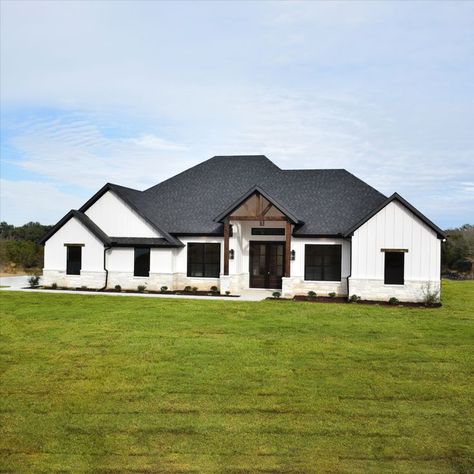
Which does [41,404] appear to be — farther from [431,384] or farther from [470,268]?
[470,268]

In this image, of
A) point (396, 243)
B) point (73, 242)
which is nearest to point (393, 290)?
point (396, 243)

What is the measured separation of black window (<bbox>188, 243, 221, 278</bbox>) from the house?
6cm

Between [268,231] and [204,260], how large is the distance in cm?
391

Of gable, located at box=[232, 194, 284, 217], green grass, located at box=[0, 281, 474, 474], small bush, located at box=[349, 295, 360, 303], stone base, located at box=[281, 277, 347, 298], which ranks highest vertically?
gable, located at box=[232, 194, 284, 217]

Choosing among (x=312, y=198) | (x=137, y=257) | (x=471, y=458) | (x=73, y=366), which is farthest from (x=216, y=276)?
(x=471, y=458)

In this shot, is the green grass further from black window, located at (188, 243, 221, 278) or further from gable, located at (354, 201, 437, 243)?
black window, located at (188, 243, 221, 278)

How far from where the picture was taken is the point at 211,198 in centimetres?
3222

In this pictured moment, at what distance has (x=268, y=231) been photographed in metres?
30.0

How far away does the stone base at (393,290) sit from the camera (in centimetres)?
2548

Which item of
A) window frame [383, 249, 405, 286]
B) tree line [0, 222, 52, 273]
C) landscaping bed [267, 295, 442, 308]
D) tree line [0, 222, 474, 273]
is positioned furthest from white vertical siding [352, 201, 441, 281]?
Answer: tree line [0, 222, 52, 273]

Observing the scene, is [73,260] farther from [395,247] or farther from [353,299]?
[395,247]

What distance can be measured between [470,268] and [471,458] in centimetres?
5056

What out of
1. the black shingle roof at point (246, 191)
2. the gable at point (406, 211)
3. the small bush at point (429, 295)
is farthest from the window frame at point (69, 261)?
the small bush at point (429, 295)

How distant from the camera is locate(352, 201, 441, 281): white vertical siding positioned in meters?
25.6
